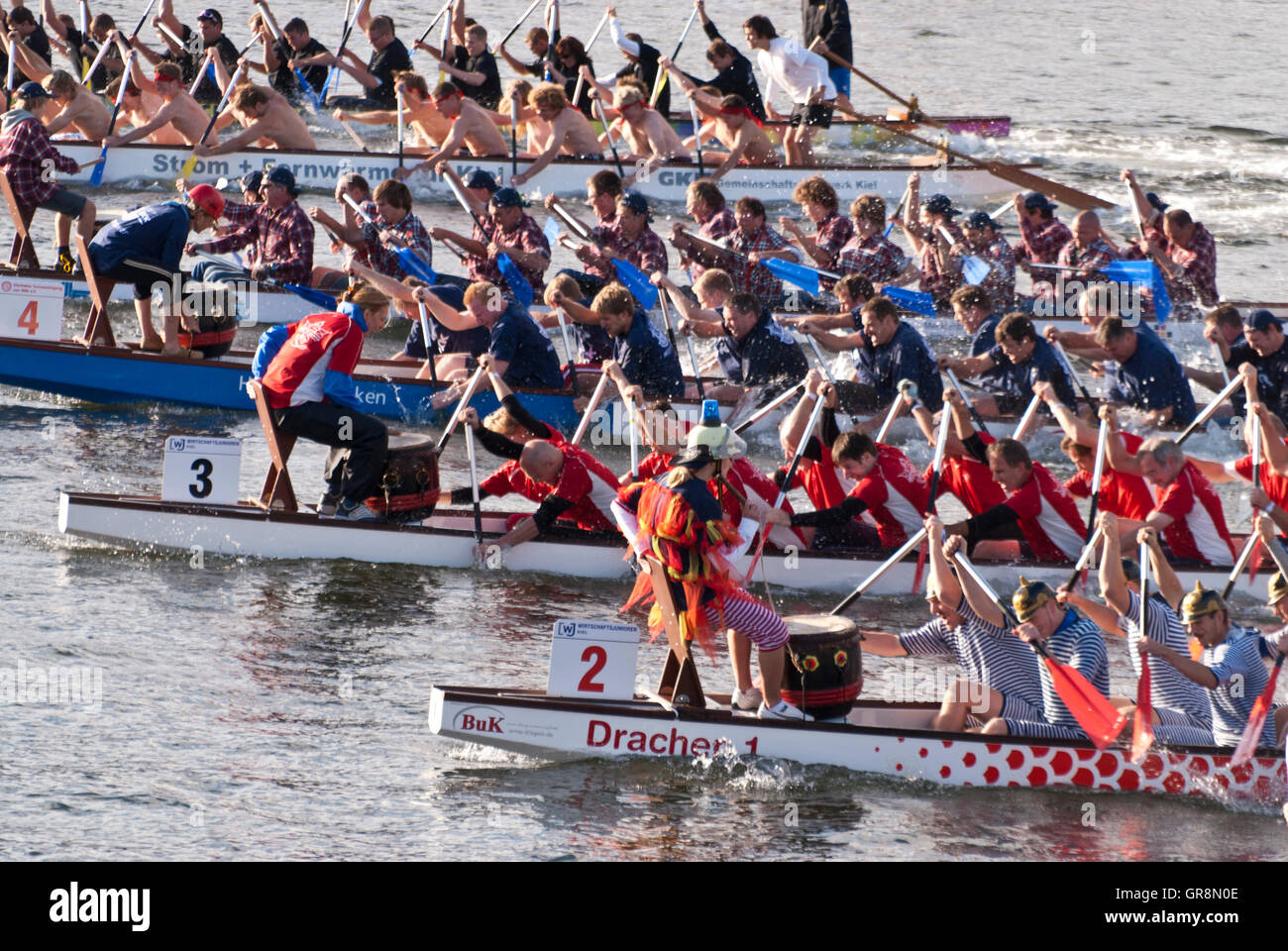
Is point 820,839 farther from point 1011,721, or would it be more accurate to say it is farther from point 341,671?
point 341,671

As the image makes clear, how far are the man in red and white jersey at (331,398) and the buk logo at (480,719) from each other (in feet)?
9.48

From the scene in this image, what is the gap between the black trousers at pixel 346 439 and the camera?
34.1ft

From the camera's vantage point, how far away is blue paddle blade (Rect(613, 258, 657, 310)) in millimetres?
14039

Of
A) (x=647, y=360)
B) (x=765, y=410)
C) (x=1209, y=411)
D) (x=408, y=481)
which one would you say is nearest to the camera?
(x=408, y=481)

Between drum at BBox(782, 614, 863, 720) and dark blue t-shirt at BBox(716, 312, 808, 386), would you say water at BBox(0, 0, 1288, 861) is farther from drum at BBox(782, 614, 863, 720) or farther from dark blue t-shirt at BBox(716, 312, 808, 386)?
dark blue t-shirt at BBox(716, 312, 808, 386)

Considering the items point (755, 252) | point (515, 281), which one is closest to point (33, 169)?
point (515, 281)

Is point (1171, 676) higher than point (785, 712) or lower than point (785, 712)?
higher

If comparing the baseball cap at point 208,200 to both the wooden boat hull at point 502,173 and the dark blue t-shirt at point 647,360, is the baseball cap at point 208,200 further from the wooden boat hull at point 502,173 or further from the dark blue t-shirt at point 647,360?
the wooden boat hull at point 502,173

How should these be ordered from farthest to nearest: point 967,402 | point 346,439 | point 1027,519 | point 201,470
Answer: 1. point 967,402
2. point 201,470
3. point 1027,519
4. point 346,439

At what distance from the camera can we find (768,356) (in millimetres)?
13141

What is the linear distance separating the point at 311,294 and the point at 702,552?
7886mm

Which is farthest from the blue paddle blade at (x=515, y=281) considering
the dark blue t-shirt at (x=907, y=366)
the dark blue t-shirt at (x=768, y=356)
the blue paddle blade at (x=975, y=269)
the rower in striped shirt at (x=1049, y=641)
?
the rower in striped shirt at (x=1049, y=641)

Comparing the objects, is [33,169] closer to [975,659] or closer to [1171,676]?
[975,659]

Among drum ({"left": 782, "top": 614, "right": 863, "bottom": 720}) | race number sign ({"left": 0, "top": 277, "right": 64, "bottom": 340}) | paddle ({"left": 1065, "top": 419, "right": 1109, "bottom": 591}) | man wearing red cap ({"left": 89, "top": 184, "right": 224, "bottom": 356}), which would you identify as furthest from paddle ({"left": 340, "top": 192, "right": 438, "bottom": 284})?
drum ({"left": 782, "top": 614, "right": 863, "bottom": 720})
